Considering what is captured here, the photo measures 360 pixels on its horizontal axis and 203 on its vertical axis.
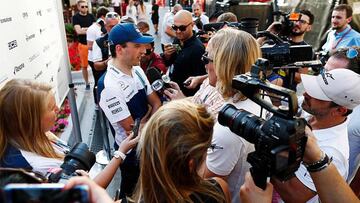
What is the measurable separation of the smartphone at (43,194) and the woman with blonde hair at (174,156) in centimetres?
63

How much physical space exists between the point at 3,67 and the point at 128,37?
0.98 metres

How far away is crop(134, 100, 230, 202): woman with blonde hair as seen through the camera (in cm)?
115

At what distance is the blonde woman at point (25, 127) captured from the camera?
1528 millimetres

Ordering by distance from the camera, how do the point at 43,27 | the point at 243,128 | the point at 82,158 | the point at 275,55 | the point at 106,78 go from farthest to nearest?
1. the point at 43,27
2. the point at 106,78
3. the point at 275,55
4. the point at 82,158
5. the point at 243,128

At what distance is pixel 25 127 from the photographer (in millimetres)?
1580

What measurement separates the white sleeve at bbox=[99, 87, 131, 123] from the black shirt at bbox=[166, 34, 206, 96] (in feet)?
4.13

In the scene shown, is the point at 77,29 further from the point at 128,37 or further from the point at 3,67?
the point at 3,67

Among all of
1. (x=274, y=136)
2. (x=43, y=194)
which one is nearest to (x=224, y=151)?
(x=274, y=136)

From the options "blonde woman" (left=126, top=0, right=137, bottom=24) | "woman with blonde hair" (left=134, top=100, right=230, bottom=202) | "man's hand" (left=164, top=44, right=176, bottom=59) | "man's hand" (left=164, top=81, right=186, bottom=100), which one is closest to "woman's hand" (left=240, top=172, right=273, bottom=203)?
"woman with blonde hair" (left=134, top=100, right=230, bottom=202)

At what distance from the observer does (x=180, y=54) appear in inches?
137

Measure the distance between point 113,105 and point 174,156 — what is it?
1262 millimetres

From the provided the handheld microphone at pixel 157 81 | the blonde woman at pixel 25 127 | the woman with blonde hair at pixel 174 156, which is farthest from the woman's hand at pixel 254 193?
the handheld microphone at pixel 157 81

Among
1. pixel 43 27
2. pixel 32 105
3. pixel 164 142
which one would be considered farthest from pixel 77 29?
pixel 164 142

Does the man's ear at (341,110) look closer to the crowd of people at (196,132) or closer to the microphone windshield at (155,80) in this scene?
the crowd of people at (196,132)
